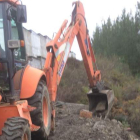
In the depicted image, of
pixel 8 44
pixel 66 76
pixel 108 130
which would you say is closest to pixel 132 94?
pixel 66 76

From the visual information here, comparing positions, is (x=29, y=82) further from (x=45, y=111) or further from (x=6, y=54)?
(x=45, y=111)

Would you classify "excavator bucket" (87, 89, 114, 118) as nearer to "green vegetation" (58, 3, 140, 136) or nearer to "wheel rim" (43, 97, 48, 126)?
"green vegetation" (58, 3, 140, 136)

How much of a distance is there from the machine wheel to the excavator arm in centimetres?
52

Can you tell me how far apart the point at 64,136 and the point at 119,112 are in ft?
14.0

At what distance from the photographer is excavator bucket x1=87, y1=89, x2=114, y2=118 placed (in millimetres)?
8508

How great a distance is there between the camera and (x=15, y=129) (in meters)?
3.60

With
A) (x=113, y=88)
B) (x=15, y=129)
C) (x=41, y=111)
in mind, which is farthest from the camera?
(x=113, y=88)

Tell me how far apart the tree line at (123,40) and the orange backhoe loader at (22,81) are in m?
14.8

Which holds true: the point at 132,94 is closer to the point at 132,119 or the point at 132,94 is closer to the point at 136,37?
→ the point at 132,119

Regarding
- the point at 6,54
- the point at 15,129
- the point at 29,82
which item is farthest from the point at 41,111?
the point at 15,129

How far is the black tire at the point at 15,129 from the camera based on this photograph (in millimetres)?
3514

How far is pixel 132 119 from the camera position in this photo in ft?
30.3

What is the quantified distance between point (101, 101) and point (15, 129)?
211 inches

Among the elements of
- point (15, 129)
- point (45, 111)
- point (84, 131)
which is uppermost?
point (15, 129)
